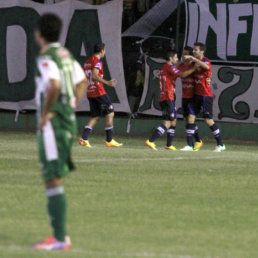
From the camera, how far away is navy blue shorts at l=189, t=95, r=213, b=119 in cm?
2203

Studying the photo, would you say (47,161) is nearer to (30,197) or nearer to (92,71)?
(30,197)

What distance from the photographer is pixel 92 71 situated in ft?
72.8

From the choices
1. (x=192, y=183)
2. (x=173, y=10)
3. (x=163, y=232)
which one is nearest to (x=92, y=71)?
(x=173, y=10)

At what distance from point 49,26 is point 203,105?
13438 mm

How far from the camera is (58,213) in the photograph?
888 cm

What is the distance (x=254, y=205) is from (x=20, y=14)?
52.9ft

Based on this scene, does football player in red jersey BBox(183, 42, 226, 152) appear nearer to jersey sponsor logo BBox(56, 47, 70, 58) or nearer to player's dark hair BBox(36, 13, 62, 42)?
jersey sponsor logo BBox(56, 47, 70, 58)

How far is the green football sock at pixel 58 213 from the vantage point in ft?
29.1

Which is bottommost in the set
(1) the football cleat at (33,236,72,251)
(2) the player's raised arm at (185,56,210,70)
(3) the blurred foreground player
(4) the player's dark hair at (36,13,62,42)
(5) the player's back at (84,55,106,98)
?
(5) the player's back at (84,55,106,98)

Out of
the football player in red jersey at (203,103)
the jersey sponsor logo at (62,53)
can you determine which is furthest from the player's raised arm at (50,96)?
the football player in red jersey at (203,103)

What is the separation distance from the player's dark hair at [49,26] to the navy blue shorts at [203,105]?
1327cm

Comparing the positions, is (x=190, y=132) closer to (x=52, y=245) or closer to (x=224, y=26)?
(x=224, y=26)

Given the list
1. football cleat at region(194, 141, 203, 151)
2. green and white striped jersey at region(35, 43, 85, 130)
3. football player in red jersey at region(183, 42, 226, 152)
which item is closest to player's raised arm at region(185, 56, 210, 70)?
football player in red jersey at region(183, 42, 226, 152)

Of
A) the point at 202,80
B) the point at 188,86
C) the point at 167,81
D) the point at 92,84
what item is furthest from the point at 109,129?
the point at 202,80
